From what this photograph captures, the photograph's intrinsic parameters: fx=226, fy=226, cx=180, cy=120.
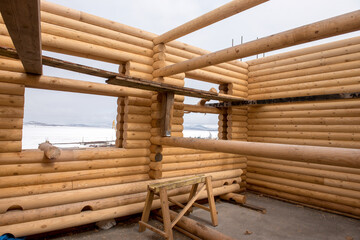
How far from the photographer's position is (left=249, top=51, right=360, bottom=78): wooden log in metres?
8.05

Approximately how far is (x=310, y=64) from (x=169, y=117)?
20.4ft

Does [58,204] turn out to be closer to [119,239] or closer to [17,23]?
[119,239]

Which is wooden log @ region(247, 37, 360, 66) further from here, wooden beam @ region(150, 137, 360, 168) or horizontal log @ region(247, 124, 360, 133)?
wooden beam @ region(150, 137, 360, 168)

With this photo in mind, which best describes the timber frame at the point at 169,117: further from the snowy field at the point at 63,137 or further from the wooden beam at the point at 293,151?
the snowy field at the point at 63,137

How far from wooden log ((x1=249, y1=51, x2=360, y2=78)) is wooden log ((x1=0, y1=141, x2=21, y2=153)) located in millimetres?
9610

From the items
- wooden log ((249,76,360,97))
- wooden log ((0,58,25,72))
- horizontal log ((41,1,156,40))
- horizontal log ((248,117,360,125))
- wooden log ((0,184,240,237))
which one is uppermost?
horizontal log ((41,1,156,40))

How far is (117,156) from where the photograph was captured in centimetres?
691

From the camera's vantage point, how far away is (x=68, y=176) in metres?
6.09

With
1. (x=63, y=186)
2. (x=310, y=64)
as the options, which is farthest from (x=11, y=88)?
(x=310, y=64)

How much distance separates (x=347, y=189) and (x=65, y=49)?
10041mm

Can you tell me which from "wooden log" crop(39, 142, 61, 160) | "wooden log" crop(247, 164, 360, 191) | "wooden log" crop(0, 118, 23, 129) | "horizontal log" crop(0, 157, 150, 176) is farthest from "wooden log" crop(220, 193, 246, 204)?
"wooden log" crop(0, 118, 23, 129)

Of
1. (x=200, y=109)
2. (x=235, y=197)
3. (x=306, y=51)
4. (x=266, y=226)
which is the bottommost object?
(x=266, y=226)

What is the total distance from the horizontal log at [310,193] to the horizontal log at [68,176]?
5.45m

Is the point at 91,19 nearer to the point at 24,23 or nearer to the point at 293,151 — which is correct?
the point at 24,23
